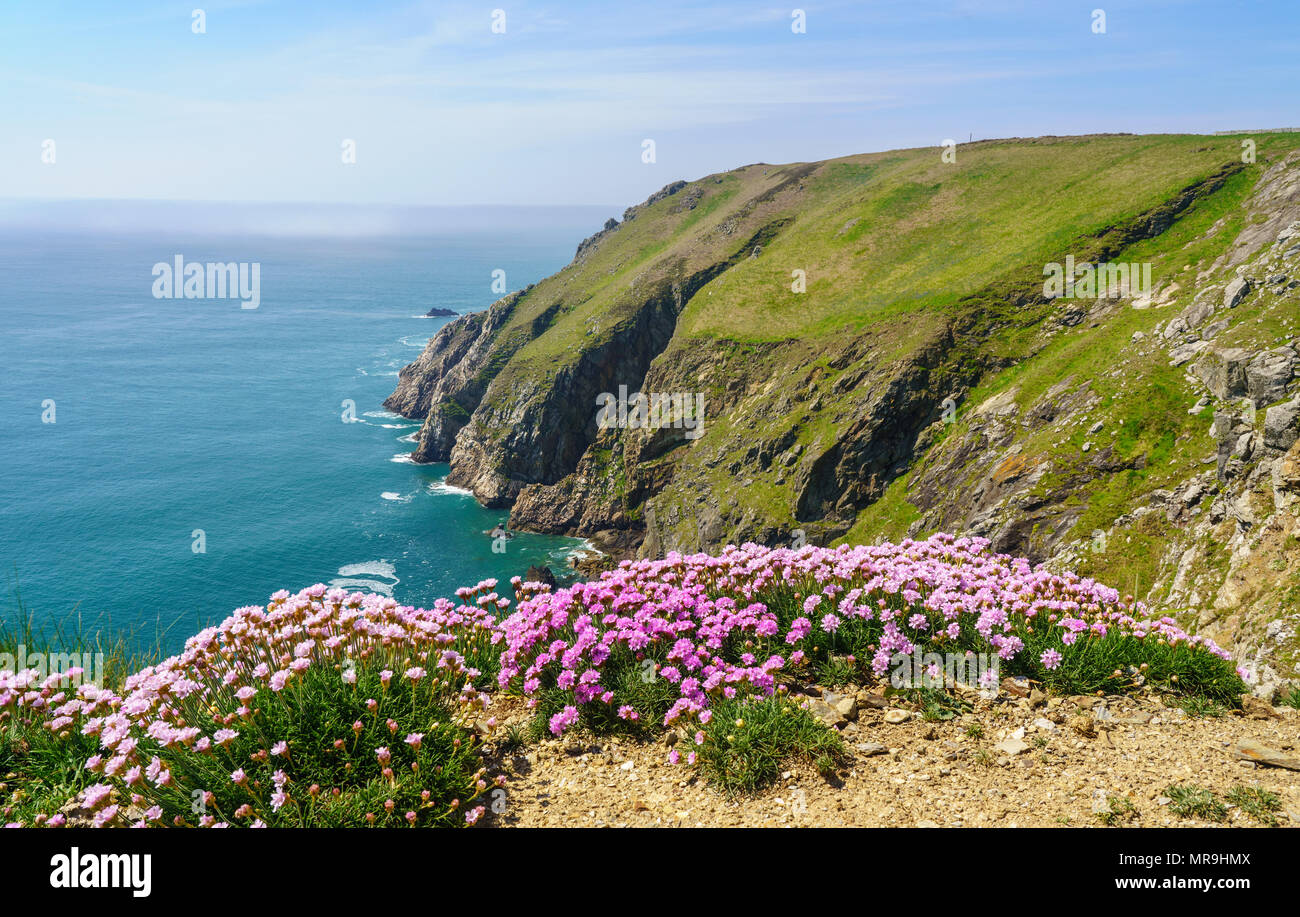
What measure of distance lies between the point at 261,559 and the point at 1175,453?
8343 centimetres

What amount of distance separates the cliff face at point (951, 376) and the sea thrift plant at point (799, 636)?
364 cm

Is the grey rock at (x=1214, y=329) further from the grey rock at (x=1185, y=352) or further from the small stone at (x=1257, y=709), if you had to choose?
the small stone at (x=1257, y=709)

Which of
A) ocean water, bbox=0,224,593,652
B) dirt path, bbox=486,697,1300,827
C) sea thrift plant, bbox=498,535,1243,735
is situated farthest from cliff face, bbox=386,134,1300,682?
ocean water, bbox=0,224,593,652

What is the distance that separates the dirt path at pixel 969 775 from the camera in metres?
6.50

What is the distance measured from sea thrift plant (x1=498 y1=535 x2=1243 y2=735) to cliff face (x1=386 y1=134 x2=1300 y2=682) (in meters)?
3.64

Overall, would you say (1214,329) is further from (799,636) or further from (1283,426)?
(799,636)

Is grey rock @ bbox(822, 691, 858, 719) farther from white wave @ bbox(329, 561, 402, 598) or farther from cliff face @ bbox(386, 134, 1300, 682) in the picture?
white wave @ bbox(329, 561, 402, 598)

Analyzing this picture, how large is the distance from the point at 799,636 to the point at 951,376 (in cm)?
5974

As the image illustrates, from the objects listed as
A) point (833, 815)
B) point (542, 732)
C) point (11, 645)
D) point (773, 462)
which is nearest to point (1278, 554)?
point (833, 815)

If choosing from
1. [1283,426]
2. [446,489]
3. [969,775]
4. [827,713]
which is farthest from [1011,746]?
[446,489]

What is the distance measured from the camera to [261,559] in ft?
256

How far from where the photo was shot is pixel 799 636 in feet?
29.5

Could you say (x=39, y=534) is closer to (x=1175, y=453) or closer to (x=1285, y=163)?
(x=1175, y=453)

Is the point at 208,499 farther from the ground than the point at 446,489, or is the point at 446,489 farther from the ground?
the point at 208,499
